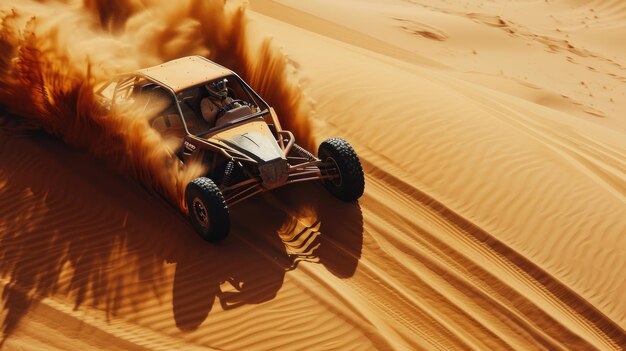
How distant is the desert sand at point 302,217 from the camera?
6.49 m

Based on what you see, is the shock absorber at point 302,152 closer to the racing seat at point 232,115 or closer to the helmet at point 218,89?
the racing seat at point 232,115

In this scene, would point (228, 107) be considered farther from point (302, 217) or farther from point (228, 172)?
point (302, 217)

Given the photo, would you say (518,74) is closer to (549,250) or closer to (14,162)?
(549,250)

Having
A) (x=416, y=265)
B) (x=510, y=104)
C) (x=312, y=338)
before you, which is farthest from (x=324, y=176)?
(x=510, y=104)

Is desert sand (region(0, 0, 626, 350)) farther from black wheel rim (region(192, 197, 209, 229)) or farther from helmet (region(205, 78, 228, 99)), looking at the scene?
helmet (region(205, 78, 228, 99))

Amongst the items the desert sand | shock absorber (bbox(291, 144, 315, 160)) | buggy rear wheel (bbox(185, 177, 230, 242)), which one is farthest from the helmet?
buggy rear wheel (bbox(185, 177, 230, 242))

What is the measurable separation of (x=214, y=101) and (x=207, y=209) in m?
1.92

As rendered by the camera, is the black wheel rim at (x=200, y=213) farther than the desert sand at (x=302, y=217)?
Yes

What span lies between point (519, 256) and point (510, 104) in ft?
16.6

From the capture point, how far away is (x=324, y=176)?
7844 millimetres

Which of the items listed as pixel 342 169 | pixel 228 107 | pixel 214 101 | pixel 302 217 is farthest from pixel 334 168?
pixel 214 101

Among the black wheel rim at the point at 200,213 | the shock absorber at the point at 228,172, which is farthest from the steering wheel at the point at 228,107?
the black wheel rim at the point at 200,213

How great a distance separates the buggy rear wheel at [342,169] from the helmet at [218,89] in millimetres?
→ 1418

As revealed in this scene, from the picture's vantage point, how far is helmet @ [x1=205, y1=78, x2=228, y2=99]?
26.5 ft
